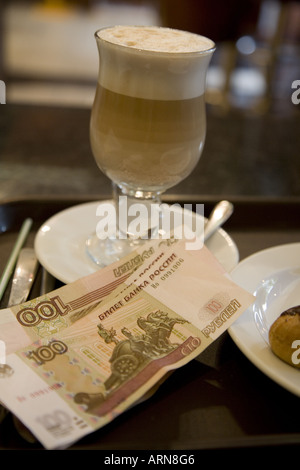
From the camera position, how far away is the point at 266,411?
417 mm

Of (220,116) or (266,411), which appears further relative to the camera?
(220,116)

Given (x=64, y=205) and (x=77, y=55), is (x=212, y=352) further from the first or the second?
(x=77, y=55)

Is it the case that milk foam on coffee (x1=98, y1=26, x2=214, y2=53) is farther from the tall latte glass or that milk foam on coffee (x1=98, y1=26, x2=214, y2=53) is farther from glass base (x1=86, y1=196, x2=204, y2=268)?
glass base (x1=86, y1=196, x2=204, y2=268)

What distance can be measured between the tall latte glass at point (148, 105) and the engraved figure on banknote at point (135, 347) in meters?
0.16

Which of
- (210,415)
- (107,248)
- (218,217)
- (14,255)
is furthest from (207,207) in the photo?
(210,415)

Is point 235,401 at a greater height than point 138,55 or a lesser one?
lesser

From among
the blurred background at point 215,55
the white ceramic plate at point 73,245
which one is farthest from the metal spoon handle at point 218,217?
the blurred background at point 215,55

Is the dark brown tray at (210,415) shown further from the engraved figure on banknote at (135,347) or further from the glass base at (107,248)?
the glass base at (107,248)

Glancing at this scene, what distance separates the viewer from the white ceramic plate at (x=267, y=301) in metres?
0.43

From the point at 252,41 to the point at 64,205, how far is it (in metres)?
2.08

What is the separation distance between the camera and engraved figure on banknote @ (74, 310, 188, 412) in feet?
1.31

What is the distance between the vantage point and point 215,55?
2789 millimetres

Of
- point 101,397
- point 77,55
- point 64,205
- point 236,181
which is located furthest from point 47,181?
point 77,55

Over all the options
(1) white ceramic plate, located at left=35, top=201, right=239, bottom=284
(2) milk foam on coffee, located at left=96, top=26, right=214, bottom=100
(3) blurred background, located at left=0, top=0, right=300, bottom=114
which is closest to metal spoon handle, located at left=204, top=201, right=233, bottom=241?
(1) white ceramic plate, located at left=35, top=201, right=239, bottom=284
